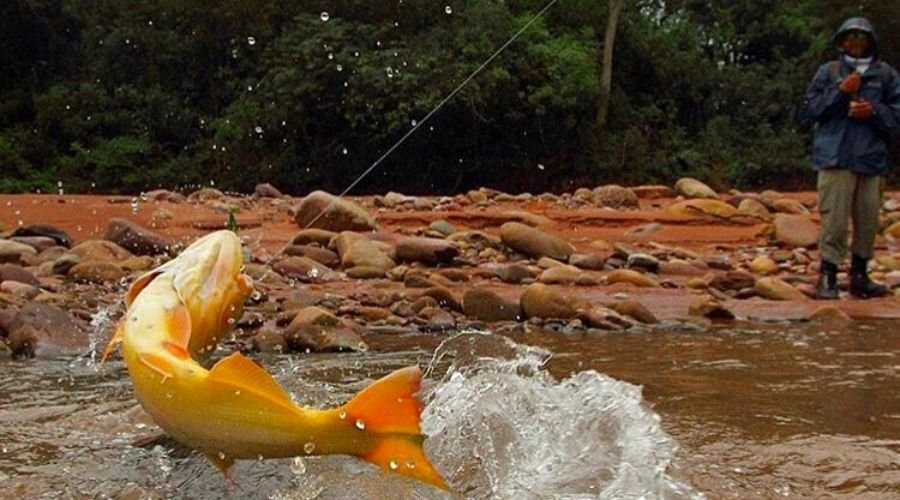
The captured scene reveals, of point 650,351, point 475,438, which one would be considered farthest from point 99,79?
point 475,438

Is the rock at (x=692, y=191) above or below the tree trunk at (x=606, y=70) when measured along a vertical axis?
below

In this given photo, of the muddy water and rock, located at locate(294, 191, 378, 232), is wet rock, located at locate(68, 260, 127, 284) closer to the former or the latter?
the muddy water

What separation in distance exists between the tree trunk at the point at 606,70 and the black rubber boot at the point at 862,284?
16.1 meters

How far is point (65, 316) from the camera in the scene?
19.4 feet

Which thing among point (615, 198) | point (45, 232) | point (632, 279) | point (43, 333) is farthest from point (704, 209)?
point (43, 333)

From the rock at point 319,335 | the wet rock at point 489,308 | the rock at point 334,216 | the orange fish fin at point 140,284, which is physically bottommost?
the rock at point 334,216

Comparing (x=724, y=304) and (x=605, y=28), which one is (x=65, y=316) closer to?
(x=724, y=304)

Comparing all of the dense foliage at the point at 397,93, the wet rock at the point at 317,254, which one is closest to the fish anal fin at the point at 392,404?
the wet rock at the point at 317,254

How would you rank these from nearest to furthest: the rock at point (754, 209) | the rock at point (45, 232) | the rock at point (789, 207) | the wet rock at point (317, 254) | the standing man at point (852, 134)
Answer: the standing man at point (852, 134), the wet rock at point (317, 254), the rock at point (45, 232), the rock at point (754, 209), the rock at point (789, 207)

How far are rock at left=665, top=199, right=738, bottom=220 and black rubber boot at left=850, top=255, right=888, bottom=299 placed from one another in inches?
192

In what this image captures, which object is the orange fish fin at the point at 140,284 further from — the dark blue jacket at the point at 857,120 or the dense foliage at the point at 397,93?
the dense foliage at the point at 397,93

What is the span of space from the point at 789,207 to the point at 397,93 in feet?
28.8

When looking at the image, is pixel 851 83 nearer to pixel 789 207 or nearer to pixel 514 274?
pixel 514 274

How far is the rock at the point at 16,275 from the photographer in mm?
7441
